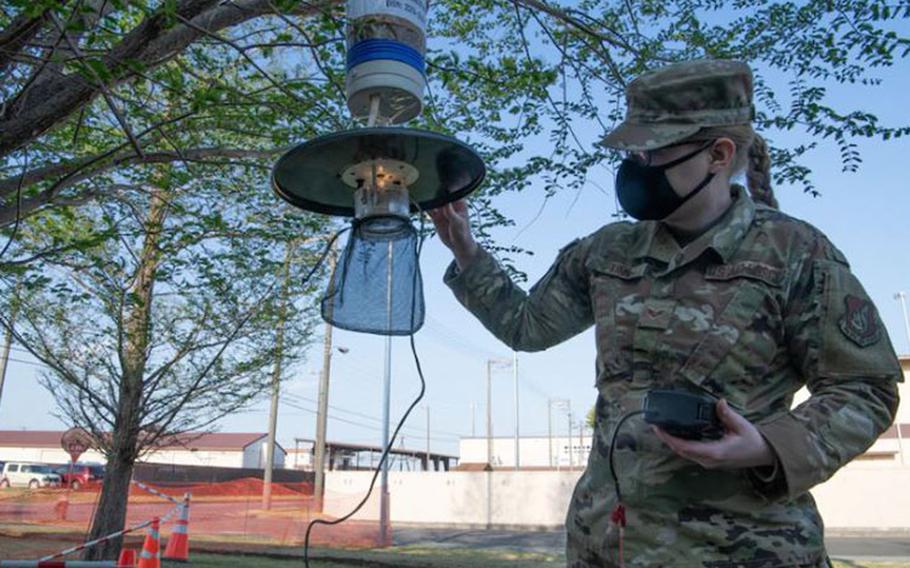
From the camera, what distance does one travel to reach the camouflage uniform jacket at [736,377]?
1.18 metres

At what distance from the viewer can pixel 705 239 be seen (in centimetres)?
141

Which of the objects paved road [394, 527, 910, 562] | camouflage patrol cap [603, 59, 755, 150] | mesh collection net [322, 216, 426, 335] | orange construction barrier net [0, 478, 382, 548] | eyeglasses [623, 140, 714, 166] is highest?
camouflage patrol cap [603, 59, 755, 150]

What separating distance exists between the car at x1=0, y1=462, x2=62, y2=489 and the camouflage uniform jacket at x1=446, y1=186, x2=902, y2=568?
39156 millimetres

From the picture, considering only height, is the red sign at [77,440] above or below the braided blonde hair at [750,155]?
below

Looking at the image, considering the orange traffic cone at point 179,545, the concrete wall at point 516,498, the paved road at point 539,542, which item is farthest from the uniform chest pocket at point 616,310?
the concrete wall at point 516,498

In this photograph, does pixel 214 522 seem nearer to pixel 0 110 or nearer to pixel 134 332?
pixel 134 332

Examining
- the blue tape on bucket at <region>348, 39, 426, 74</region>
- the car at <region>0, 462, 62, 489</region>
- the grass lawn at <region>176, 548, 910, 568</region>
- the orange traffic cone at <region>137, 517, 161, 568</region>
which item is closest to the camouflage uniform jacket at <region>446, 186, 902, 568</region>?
the blue tape on bucket at <region>348, 39, 426, 74</region>

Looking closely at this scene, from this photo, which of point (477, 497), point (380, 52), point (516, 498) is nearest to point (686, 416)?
point (380, 52)

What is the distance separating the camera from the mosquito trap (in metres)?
1.59

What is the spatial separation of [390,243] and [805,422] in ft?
3.06

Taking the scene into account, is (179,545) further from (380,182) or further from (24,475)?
(24,475)

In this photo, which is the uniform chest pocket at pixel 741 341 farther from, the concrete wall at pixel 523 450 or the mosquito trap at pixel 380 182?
the concrete wall at pixel 523 450

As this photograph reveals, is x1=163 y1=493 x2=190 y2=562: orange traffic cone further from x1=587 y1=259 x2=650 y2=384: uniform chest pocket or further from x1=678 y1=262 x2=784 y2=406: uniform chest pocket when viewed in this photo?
x1=678 y1=262 x2=784 y2=406: uniform chest pocket

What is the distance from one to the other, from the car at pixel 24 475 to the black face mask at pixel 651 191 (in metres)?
39.2
